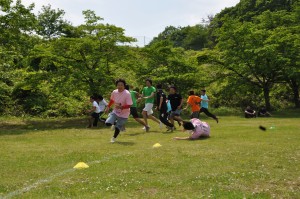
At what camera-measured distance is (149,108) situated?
15930 mm

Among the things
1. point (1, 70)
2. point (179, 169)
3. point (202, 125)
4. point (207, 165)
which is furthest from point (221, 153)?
point (1, 70)

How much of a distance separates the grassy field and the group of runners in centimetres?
73

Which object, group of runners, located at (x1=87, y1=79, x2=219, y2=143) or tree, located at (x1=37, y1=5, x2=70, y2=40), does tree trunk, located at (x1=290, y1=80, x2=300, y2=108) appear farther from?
tree, located at (x1=37, y1=5, x2=70, y2=40)

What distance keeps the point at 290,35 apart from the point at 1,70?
20.1 metres

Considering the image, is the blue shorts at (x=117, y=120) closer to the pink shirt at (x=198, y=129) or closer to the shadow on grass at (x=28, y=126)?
the pink shirt at (x=198, y=129)

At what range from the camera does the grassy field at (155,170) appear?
5996 mm

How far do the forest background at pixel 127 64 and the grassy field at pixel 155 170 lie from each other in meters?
8.25

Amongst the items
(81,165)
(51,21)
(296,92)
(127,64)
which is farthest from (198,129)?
(51,21)

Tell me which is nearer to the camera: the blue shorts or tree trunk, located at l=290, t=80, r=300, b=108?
the blue shorts

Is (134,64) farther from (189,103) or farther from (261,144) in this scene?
(261,144)

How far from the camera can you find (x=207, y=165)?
7.93 meters

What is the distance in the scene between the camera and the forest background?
19062mm

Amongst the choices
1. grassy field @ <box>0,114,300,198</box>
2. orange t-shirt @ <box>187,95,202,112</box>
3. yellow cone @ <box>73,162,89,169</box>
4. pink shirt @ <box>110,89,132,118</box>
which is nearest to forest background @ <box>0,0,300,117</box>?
orange t-shirt @ <box>187,95,202,112</box>

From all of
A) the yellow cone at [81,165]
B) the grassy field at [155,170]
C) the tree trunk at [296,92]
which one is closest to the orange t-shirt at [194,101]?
the grassy field at [155,170]
